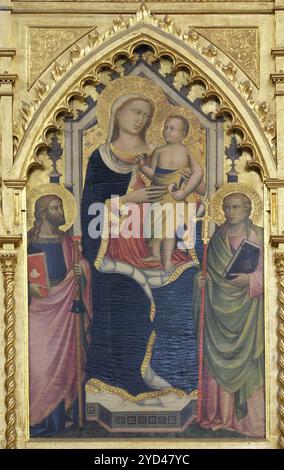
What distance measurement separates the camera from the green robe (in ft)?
53.3

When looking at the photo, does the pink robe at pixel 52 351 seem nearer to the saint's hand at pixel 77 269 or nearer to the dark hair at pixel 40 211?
the saint's hand at pixel 77 269

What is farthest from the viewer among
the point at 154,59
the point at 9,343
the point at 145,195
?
the point at 154,59

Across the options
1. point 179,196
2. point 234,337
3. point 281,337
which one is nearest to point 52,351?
point 234,337

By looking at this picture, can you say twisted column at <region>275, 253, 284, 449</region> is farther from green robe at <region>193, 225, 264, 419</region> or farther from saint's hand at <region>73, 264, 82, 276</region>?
saint's hand at <region>73, 264, 82, 276</region>

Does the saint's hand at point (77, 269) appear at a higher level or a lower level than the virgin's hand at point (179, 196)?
lower

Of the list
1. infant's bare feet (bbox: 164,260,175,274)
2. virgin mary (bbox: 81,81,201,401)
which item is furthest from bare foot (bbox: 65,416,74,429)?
infant's bare feet (bbox: 164,260,175,274)

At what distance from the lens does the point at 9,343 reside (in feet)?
52.9

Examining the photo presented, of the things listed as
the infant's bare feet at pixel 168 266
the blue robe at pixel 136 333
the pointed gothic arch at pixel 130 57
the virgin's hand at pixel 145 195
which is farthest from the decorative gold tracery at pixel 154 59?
the blue robe at pixel 136 333

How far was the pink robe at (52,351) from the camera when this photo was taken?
53.2 ft

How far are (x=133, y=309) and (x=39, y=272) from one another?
72 centimetres

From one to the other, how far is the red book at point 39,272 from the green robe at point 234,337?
1.06m

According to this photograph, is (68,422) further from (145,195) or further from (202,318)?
(145,195)

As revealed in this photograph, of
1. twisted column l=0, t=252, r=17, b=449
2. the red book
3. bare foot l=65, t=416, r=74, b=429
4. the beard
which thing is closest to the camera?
twisted column l=0, t=252, r=17, b=449

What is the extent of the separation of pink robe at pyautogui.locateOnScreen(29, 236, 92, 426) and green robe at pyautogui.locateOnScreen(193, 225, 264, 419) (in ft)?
2.84
